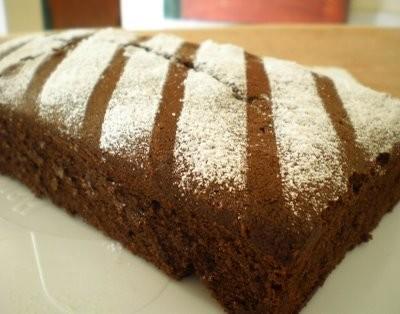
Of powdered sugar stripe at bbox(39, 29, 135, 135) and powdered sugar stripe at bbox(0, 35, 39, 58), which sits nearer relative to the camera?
powdered sugar stripe at bbox(39, 29, 135, 135)

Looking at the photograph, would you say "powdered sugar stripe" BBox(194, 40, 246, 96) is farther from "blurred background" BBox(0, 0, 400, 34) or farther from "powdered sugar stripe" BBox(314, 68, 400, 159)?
"blurred background" BBox(0, 0, 400, 34)

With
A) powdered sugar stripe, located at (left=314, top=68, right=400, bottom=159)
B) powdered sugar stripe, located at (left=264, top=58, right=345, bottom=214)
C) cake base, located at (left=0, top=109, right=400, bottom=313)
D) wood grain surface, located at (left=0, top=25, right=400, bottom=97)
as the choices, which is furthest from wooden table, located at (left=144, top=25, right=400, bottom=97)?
cake base, located at (left=0, top=109, right=400, bottom=313)

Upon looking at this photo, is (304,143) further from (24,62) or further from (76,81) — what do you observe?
(24,62)

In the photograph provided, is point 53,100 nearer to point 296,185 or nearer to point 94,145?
point 94,145

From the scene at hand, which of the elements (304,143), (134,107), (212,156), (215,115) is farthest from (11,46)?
(304,143)

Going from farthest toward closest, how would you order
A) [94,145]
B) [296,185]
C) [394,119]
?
[394,119], [94,145], [296,185]

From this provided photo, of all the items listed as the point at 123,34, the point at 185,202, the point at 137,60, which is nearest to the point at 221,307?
the point at 185,202
